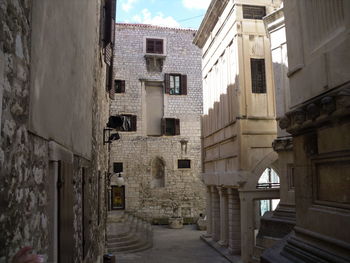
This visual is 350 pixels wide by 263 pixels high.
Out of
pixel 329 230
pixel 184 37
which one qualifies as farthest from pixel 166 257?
pixel 184 37

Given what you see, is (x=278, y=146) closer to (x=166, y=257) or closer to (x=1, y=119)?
(x=166, y=257)

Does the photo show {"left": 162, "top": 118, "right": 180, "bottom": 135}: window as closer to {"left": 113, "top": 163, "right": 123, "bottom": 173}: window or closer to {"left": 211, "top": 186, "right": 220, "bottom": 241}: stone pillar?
{"left": 113, "top": 163, "right": 123, "bottom": 173}: window

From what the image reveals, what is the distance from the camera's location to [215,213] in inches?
650

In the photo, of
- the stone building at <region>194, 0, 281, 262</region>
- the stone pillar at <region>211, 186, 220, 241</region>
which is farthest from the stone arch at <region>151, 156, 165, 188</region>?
the stone building at <region>194, 0, 281, 262</region>

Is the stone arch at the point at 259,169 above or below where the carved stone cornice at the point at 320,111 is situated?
below

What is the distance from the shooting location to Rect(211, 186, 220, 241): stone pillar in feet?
53.5

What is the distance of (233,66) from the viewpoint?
13.7 metres

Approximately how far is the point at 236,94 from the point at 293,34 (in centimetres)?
817

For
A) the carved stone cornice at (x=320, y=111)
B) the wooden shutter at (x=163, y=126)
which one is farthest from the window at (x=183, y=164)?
the carved stone cornice at (x=320, y=111)

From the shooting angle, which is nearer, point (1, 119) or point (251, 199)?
point (1, 119)

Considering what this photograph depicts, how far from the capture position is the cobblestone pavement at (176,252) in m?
13.2

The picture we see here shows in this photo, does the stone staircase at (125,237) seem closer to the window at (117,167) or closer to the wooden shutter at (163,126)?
the window at (117,167)

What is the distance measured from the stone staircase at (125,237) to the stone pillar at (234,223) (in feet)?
12.5

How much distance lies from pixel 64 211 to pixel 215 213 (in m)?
13.5
